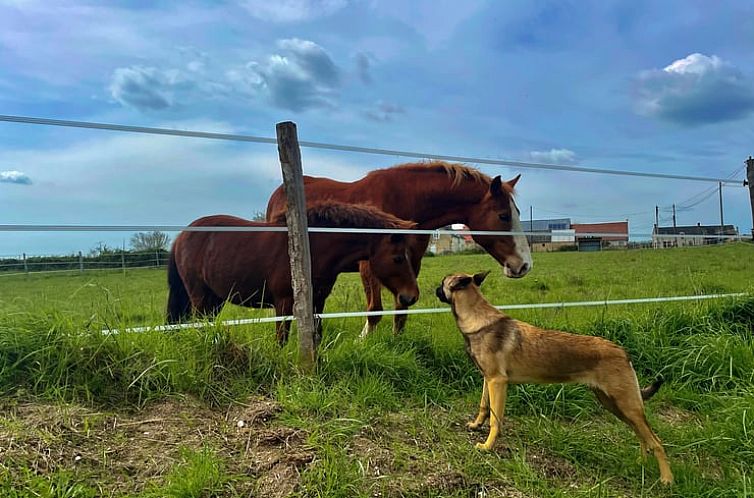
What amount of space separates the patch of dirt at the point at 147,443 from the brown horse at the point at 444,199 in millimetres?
2953

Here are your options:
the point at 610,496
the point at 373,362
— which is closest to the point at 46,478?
the point at 373,362

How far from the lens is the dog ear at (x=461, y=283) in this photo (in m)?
3.53

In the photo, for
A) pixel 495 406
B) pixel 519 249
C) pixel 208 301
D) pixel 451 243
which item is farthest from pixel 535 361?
pixel 208 301

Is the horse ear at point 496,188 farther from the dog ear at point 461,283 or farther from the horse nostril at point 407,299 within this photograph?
the dog ear at point 461,283

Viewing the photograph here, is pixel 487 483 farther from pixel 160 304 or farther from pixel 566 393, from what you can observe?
pixel 160 304

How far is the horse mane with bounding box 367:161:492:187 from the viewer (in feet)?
19.8

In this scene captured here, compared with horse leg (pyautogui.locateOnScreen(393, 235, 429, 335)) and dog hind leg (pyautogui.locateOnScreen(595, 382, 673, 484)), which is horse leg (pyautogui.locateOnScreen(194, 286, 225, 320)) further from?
dog hind leg (pyautogui.locateOnScreen(595, 382, 673, 484))

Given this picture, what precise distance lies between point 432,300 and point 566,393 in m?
2.94

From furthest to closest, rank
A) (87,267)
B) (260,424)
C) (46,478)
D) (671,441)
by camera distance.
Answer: (87,267), (671,441), (260,424), (46,478)

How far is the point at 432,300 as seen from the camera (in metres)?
6.83

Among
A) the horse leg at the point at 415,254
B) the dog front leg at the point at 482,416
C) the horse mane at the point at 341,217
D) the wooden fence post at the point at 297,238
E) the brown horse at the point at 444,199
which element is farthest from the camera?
the brown horse at the point at 444,199

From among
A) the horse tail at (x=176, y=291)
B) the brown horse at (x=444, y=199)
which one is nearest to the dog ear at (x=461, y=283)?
the brown horse at (x=444, y=199)

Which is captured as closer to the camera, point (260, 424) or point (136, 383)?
point (260, 424)

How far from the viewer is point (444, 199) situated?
6.07m
